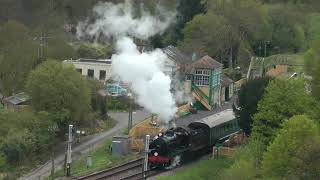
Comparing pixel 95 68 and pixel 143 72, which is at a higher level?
pixel 143 72

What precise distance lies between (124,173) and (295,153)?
987 cm

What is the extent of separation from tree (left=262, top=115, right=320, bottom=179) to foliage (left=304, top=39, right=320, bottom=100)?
8.22 metres

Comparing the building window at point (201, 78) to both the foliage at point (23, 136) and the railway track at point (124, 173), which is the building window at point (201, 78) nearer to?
the railway track at point (124, 173)

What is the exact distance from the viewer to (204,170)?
34.2 metres

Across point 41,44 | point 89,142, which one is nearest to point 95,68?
point 41,44

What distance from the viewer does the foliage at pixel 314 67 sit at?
35.8 metres

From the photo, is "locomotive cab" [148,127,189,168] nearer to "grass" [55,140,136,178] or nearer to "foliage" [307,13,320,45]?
"grass" [55,140,136,178]

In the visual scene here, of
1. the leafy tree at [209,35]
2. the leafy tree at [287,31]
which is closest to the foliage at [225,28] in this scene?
the leafy tree at [209,35]

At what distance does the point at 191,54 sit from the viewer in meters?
57.0

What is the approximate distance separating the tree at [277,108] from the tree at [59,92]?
10.5 m

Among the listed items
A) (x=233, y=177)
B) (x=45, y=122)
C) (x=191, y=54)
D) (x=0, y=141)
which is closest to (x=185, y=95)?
(x=191, y=54)

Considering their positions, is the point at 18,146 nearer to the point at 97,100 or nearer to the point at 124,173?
the point at 124,173

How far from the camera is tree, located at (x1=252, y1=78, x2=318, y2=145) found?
3294cm

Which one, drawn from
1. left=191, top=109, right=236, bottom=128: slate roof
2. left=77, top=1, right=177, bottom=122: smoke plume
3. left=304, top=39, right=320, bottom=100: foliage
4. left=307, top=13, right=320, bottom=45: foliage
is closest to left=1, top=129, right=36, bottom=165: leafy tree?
left=77, top=1, right=177, bottom=122: smoke plume
